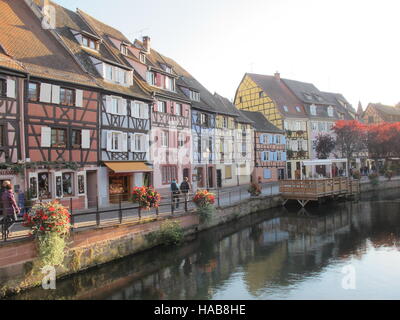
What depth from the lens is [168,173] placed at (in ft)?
84.2

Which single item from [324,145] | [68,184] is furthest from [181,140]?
[324,145]

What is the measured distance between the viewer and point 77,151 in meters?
18.3

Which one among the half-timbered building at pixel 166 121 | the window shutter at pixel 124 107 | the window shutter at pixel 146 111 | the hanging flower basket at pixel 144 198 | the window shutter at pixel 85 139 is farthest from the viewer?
the half-timbered building at pixel 166 121

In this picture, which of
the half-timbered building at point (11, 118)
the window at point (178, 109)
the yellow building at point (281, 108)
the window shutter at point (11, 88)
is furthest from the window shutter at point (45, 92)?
the yellow building at point (281, 108)

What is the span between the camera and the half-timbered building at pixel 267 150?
38250 mm

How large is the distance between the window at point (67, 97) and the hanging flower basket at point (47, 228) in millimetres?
9089

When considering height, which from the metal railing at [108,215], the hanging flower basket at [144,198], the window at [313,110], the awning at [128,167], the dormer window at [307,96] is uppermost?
the dormer window at [307,96]

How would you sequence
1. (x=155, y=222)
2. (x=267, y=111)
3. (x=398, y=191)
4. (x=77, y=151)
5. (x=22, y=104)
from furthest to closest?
(x=267, y=111) → (x=398, y=191) → (x=77, y=151) → (x=22, y=104) → (x=155, y=222)

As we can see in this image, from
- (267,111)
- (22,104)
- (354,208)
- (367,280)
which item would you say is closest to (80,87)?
(22,104)

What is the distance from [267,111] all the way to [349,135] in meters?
10.3

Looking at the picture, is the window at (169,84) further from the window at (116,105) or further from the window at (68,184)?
the window at (68,184)

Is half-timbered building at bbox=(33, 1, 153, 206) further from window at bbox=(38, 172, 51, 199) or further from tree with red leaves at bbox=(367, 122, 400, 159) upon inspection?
tree with red leaves at bbox=(367, 122, 400, 159)

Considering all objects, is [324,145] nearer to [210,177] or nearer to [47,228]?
[210,177]
